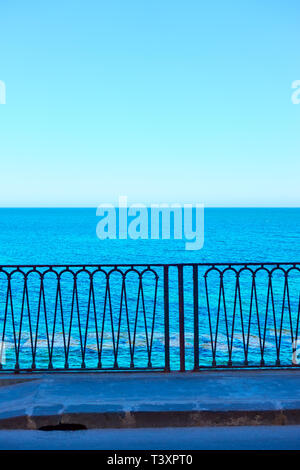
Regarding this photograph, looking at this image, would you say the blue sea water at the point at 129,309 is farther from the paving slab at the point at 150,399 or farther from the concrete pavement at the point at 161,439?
the concrete pavement at the point at 161,439

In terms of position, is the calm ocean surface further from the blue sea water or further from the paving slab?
the paving slab

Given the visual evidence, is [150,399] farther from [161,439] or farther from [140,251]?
[140,251]

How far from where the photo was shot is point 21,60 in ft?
147

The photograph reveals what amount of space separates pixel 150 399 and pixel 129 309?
1171 inches

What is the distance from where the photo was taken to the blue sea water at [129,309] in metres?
15.0

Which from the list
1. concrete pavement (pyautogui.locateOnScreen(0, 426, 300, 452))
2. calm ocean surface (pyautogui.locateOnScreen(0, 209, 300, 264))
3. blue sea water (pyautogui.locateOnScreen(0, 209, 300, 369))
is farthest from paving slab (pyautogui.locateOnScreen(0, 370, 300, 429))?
calm ocean surface (pyautogui.locateOnScreen(0, 209, 300, 264))

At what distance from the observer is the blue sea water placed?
15031 millimetres

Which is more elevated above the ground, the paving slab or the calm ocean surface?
the calm ocean surface

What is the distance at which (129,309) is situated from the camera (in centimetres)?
3381

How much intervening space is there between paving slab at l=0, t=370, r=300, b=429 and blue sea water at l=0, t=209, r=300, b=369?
48 centimetres

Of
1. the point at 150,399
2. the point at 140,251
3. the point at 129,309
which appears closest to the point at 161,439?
the point at 150,399

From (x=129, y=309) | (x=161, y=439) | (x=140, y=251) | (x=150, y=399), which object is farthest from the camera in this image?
(x=140, y=251)

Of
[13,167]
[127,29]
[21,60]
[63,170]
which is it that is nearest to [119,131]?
[63,170]
